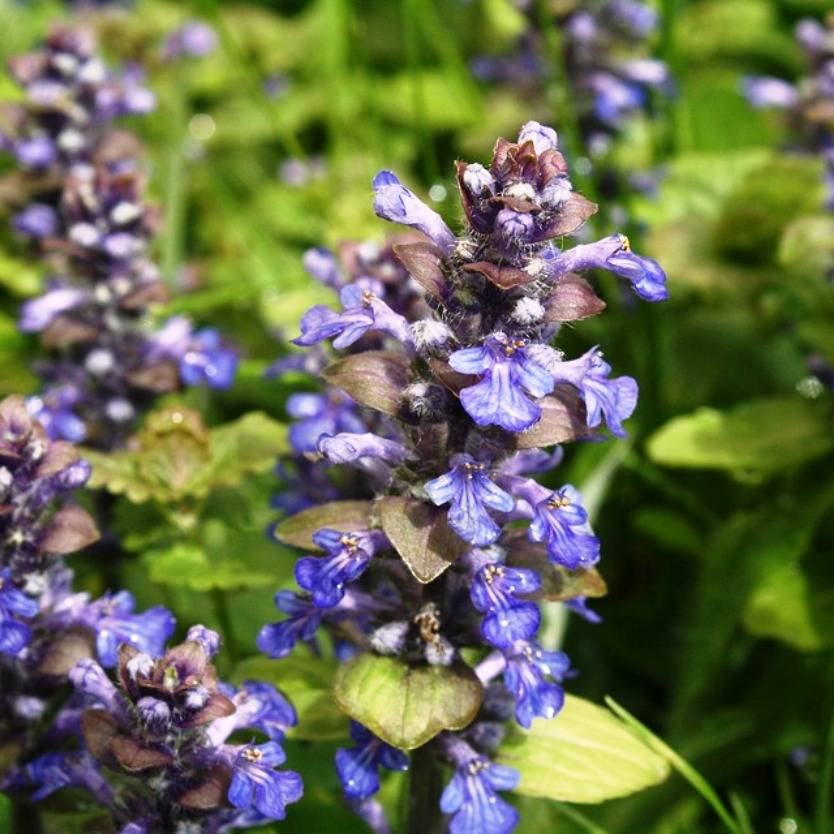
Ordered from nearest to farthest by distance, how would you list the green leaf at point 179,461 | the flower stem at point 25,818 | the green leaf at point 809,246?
1. the flower stem at point 25,818
2. the green leaf at point 179,461
3. the green leaf at point 809,246

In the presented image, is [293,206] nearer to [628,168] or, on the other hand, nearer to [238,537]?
[628,168]

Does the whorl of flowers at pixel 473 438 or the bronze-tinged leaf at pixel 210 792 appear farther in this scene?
the bronze-tinged leaf at pixel 210 792

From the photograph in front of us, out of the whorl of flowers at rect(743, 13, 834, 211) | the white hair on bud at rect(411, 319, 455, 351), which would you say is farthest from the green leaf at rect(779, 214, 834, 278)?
the white hair on bud at rect(411, 319, 455, 351)

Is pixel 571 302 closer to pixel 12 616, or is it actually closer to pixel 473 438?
pixel 473 438

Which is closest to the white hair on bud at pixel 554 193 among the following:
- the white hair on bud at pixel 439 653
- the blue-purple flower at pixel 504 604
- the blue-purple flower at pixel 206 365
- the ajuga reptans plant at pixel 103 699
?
the blue-purple flower at pixel 504 604

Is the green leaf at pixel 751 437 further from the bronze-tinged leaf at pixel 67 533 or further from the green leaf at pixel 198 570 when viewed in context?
the bronze-tinged leaf at pixel 67 533
